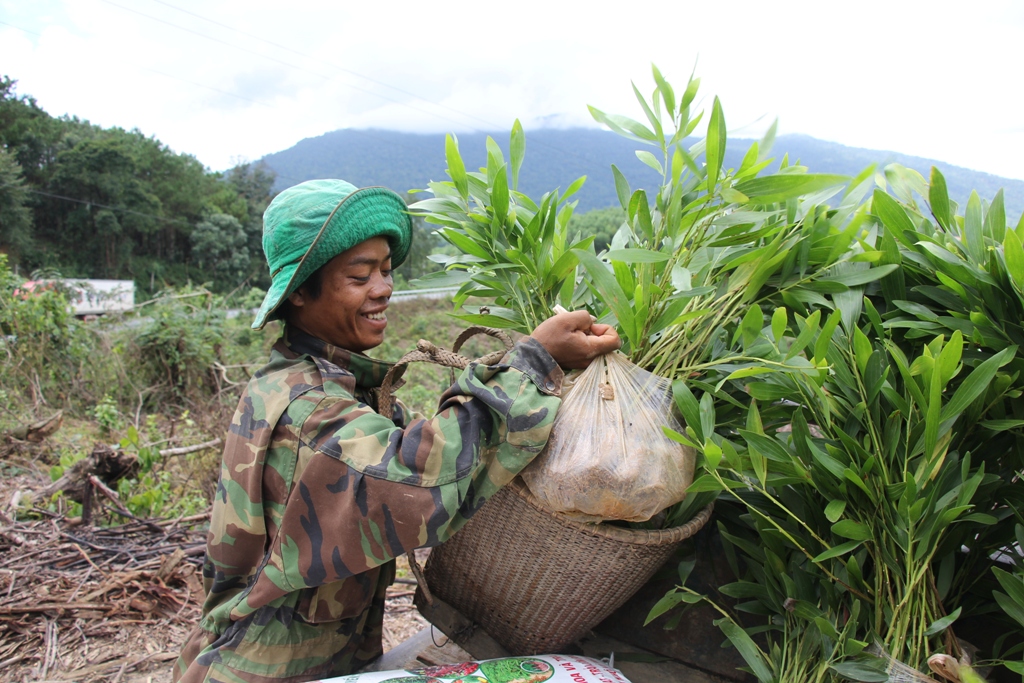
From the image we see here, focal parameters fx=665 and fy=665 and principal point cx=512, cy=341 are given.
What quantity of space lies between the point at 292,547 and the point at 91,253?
1185 inches

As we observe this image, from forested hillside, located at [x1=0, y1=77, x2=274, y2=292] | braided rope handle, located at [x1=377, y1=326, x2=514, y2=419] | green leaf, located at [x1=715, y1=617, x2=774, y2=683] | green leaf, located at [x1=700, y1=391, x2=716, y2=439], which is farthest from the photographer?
forested hillside, located at [x1=0, y1=77, x2=274, y2=292]

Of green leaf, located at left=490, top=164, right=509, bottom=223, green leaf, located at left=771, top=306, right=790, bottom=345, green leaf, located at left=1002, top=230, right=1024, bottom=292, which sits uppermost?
green leaf, located at left=490, top=164, right=509, bottom=223

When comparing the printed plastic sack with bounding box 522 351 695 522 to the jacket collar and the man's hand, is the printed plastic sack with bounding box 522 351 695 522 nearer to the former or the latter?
the man's hand

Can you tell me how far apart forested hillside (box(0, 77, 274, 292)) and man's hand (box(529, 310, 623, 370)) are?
2398cm

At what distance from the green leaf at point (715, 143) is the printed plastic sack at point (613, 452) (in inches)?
11.8

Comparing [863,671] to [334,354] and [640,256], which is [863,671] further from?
[334,354]

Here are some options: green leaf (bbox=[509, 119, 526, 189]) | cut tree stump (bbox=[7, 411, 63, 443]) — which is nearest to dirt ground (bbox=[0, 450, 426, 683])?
cut tree stump (bbox=[7, 411, 63, 443])

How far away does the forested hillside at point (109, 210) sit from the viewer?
22.8 m

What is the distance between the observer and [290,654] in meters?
1.19

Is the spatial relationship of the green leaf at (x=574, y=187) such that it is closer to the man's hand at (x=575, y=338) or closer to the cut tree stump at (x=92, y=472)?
the man's hand at (x=575, y=338)

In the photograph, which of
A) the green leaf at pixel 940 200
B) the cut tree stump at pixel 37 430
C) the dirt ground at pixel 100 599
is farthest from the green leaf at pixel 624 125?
the cut tree stump at pixel 37 430

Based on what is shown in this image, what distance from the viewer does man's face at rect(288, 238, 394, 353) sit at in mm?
1241

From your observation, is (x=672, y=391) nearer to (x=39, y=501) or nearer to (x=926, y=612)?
(x=926, y=612)

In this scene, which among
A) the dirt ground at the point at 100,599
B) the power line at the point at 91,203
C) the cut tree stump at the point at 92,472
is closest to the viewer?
the dirt ground at the point at 100,599
